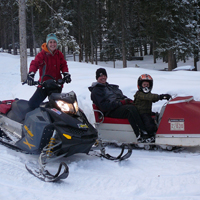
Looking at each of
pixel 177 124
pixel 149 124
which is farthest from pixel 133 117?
pixel 177 124

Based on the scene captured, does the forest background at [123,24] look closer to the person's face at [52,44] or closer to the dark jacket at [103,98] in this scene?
the person's face at [52,44]

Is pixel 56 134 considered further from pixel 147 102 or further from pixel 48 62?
pixel 147 102

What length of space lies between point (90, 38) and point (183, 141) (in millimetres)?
27852

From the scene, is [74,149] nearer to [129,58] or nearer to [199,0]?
[199,0]

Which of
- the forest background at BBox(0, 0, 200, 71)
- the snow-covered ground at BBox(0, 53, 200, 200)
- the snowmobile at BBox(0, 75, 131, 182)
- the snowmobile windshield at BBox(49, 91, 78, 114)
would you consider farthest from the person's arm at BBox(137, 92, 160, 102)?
the forest background at BBox(0, 0, 200, 71)

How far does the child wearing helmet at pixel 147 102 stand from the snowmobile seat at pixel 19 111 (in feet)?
5.92

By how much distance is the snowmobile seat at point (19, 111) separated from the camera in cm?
378

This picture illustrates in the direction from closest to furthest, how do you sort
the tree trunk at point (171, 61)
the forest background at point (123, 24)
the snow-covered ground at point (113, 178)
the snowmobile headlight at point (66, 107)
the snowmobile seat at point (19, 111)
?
the snow-covered ground at point (113, 178) → the snowmobile headlight at point (66, 107) → the snowmobile seat at point (19, 111) → the forest background at point (123, 24) → the tree trunk at point (171, 61)

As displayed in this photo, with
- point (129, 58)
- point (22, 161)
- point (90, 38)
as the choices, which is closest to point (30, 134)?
point (22, 161)

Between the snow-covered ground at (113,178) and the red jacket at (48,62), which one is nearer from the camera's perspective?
the snow-covered ground at (113,178)

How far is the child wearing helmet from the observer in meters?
Answer: 4.06

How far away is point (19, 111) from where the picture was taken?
3.87m

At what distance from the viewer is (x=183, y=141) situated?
147 inches

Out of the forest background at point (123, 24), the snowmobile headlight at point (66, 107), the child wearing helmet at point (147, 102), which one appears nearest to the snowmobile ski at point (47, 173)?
the snowmobile headlight at point (66, 107)
